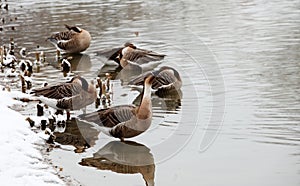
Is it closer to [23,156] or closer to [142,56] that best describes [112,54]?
[142,56]

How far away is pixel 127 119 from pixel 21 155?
182 centimetres

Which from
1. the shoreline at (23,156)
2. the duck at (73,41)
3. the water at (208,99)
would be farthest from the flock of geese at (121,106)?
the duck at (73,41)

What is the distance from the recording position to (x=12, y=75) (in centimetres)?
1421

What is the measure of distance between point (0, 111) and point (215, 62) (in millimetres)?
6070

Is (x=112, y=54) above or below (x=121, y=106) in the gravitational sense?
below

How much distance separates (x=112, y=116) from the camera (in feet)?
29.9

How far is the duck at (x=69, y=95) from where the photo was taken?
1029 cm

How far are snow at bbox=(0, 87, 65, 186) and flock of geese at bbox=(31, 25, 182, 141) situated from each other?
799 mm

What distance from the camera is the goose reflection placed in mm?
8102

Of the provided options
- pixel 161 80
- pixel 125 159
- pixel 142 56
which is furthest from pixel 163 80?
pixel 125 159

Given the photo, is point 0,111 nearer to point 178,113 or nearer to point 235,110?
point 178,113

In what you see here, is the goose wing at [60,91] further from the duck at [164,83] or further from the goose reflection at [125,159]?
the duck at [164,83]

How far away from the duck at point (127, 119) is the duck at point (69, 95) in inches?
42.1

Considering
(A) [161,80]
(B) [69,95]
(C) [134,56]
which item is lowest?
(C) [134,56]
